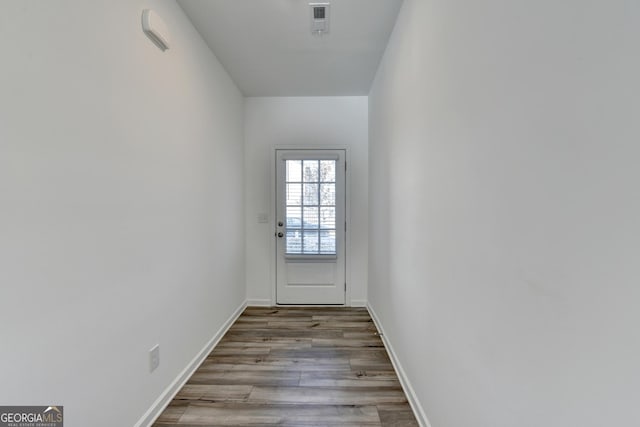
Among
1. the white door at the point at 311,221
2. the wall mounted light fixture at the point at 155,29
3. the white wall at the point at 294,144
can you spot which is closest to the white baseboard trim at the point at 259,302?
the white wall at the point at 294,144

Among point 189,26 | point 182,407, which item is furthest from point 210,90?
point 182,407

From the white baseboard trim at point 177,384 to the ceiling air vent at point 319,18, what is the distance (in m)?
2.80

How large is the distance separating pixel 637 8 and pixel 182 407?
102 inches

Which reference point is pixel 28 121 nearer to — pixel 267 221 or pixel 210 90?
pixel 210 90

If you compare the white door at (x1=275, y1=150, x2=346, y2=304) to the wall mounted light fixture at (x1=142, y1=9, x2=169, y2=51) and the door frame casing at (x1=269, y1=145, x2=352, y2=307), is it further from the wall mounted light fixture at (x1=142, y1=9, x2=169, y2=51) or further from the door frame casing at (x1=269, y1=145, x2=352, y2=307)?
the wall mounted light fixture at (x1=142, y1=9, x2=169, y2=51)

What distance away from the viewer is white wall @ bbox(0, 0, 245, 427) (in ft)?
3.31

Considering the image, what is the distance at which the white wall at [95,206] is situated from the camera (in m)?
1.01

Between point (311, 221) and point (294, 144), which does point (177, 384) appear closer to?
point (311, 221)

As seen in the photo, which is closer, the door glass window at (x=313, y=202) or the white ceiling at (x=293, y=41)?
the white ceiling at (x=293, y=41)

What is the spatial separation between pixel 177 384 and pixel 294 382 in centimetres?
82

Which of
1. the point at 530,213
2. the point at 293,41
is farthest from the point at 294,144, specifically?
the point at 530,213

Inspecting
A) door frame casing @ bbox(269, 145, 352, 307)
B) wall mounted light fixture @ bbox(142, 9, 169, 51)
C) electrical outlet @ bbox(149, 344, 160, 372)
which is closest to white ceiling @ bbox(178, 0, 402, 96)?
wall mounted light fixture @ bbox(142, 9, 169, 51)

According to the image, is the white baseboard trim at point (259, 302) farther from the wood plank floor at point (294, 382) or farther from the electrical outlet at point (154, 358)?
the electrical outlet at point (154, 358)

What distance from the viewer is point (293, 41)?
8.19ft
